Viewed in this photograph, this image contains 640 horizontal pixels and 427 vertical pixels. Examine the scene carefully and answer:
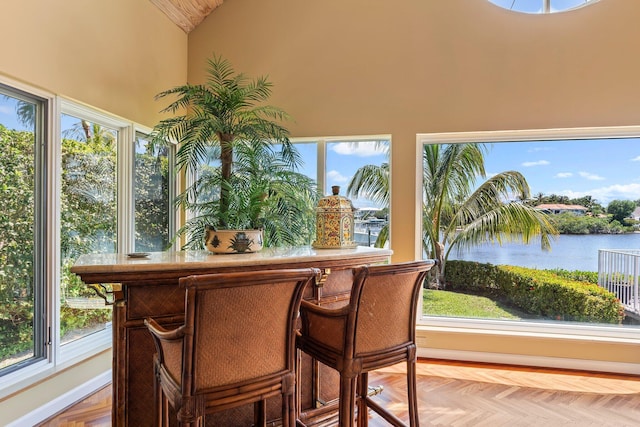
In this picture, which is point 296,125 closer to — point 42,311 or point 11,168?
point 11,168

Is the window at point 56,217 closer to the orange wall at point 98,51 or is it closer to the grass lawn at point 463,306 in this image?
the orange wall at point 98,51

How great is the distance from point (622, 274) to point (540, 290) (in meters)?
0.69

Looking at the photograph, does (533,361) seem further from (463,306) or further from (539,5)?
(539,5)

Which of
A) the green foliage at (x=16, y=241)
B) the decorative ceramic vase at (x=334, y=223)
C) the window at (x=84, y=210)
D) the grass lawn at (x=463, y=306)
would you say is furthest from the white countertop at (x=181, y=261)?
the grass lawn at (x=463, y=306)

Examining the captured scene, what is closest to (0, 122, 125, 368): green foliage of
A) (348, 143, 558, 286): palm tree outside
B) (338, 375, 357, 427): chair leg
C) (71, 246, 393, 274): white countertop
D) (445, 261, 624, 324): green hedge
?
(71, 246, 393, 274): white countertop

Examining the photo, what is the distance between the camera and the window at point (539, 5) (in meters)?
3.42

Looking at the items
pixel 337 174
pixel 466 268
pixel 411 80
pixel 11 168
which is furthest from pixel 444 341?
pixel 11 168

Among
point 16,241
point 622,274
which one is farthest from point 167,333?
point 622,274

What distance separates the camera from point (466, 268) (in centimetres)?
372

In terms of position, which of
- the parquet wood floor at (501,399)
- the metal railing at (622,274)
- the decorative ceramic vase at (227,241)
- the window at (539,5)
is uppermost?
the window at (539,5)

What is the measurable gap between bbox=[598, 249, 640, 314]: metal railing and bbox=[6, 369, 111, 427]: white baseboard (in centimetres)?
434

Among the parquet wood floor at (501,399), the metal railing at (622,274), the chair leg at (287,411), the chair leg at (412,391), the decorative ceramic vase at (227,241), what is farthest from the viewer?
the metal railing at (622,274)

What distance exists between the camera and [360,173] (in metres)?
3.85

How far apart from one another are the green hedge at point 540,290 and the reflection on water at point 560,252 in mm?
69
